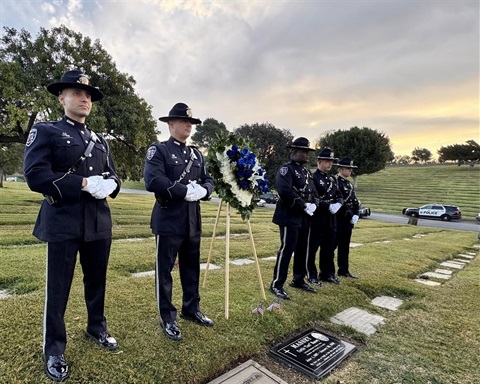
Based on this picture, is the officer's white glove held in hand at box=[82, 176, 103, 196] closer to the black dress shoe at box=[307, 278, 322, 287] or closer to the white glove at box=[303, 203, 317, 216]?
the white glove at box=[303, 203, 317, 216]

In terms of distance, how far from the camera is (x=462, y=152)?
170ft

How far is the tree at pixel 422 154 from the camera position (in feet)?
240

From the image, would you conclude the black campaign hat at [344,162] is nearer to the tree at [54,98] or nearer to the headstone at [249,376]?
the headstone at [249,376]

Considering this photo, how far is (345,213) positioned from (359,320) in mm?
2209

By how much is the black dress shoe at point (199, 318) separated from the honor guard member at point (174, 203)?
0.01m

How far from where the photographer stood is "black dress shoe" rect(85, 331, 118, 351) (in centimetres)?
268

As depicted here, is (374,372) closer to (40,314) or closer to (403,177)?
(40,314)

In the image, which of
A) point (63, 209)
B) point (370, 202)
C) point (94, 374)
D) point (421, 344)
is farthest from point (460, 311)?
point (370, 202)

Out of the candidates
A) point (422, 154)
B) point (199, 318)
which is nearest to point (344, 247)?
point (199, 318)

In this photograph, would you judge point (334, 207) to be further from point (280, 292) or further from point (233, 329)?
point (233, 329)

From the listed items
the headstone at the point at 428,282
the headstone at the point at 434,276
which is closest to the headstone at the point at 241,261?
the headstone at the point at 428,282

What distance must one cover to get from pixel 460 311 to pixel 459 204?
36.0 meters

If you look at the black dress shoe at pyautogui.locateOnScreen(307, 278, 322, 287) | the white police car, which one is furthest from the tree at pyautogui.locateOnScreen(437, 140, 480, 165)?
the black dress shoe at pyautogui.locateOnScreen(307, 278, 322, 287)

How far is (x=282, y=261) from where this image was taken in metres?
4.43
